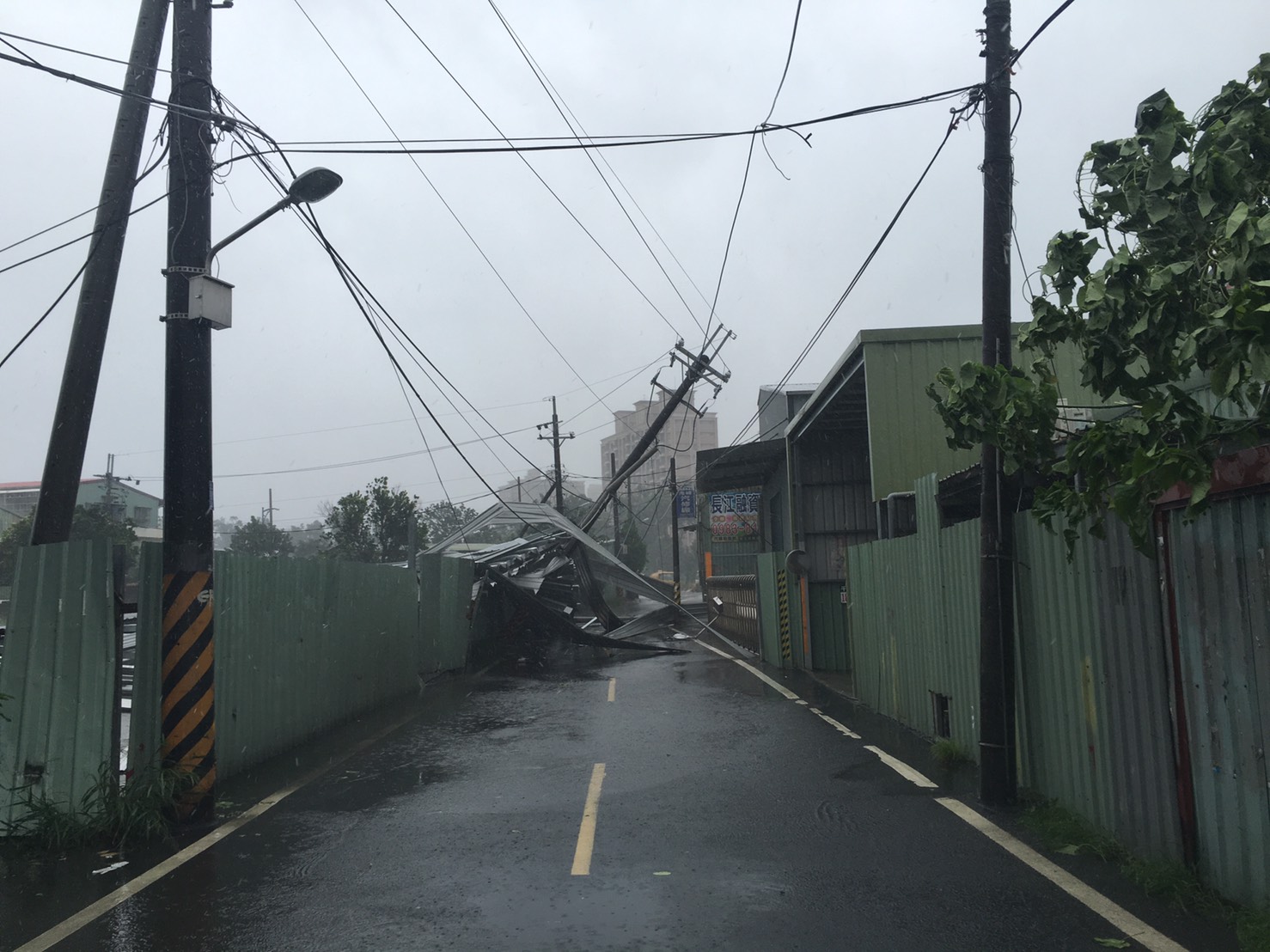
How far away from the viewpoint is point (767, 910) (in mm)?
5707

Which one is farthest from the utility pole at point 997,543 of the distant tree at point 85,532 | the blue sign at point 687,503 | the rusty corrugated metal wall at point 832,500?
the blue sign at point 687,503

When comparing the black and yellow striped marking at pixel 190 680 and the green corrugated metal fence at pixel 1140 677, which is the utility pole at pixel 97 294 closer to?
the black and yellow striped marking at pixel 190 680

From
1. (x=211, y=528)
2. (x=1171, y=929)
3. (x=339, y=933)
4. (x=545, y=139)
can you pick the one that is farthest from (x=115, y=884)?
(x=545, y=139)

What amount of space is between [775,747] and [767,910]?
560 cm

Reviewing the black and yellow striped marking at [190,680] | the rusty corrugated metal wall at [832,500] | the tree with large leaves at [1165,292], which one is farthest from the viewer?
the rusty corrugated metal wall at [832,500]

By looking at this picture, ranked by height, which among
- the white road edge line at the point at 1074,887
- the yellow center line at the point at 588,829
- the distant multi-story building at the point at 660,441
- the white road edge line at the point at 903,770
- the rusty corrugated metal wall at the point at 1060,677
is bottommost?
the white road edge line at the point at 903,770

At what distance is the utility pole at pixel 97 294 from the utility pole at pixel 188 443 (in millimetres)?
1317

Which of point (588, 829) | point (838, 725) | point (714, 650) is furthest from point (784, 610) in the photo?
point (588, 829)

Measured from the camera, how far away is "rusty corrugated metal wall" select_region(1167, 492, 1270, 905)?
16.4 ft

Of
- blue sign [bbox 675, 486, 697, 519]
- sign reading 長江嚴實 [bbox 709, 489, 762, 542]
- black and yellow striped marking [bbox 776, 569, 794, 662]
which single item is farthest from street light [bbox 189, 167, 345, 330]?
blue sign [bbox 675, 486, 697, 519]

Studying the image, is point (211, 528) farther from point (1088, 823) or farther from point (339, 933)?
point (1088, 823)

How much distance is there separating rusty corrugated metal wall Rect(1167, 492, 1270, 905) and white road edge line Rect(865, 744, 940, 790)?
11.7ft

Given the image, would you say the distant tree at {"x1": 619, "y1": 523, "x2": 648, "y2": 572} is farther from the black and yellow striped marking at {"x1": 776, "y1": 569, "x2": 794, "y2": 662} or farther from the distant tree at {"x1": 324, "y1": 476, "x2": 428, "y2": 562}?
the black and yellow striped marking at {"x1": 776, "y1": 569, "x2": 794, "y2": 662}

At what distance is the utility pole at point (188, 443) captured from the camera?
8.48m
